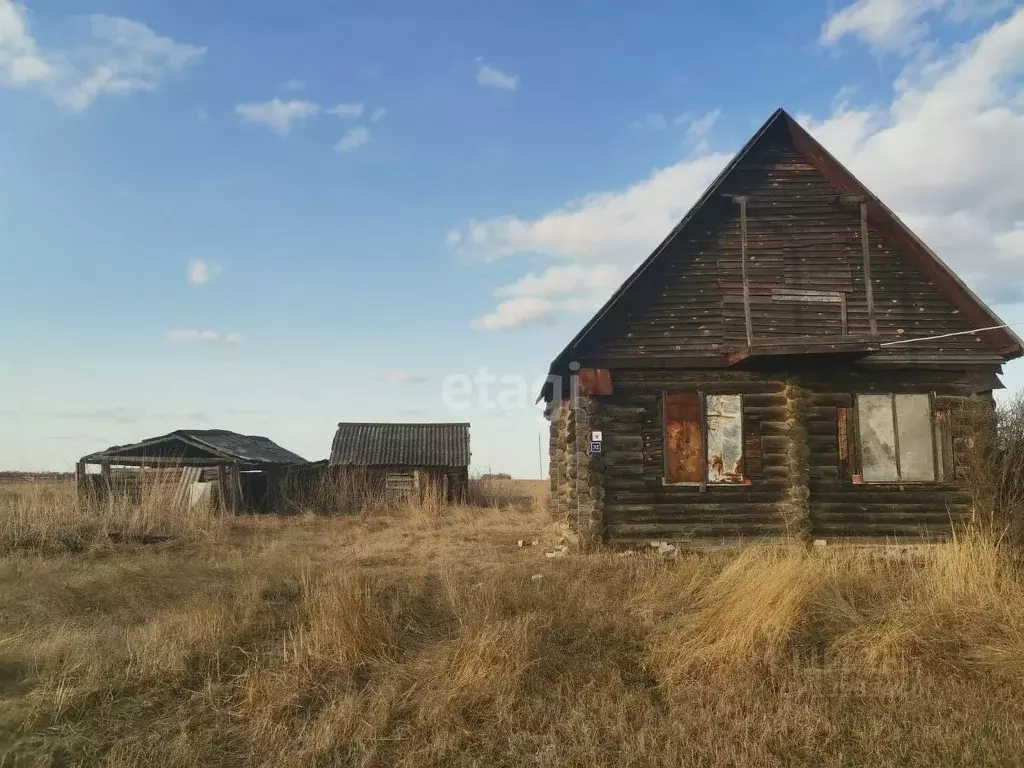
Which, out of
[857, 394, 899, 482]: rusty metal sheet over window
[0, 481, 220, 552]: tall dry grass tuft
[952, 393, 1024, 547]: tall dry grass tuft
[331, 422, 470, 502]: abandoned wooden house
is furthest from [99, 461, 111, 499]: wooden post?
[952, 393, 1024, 547]: tall dry grass tuft

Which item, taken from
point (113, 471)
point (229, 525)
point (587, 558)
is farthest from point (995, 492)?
point (113, 471)

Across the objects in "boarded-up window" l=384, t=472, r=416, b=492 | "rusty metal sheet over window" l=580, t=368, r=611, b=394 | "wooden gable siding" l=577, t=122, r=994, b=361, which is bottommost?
"boarded-up window" l=384, t=472, r=416, b=492

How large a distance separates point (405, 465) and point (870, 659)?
68.5 feet

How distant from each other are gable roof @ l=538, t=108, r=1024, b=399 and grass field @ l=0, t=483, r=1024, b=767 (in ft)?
15.4

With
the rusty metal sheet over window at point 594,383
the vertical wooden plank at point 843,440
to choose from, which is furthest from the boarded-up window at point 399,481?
the vertical wooden plank at point 843,440

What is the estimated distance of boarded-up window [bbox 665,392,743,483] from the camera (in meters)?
12.3

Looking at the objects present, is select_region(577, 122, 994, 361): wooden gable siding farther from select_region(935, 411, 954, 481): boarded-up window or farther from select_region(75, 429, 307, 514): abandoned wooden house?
select_region(75, 429, 307, 514): abandoned wooden house

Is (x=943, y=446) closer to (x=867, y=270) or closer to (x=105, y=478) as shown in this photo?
→ (x=867, y=270)

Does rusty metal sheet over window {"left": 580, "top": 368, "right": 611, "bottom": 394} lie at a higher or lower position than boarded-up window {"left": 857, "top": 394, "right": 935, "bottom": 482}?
higher

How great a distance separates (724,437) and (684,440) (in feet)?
2.28

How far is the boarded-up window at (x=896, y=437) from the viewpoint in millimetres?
12320

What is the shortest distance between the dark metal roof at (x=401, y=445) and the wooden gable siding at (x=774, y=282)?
1492 cm

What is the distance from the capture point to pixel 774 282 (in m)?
12.7

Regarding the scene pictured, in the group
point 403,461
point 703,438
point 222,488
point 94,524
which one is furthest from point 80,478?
point 703,438
